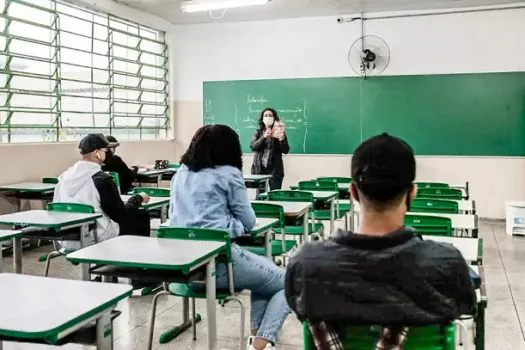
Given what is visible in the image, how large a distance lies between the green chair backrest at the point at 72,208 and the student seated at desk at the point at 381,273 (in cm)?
266

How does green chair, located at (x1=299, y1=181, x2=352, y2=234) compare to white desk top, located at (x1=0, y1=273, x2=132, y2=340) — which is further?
green chair, located at (x1=299, y1=181, x2=352, y2=234)

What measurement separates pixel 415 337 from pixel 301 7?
7277mm

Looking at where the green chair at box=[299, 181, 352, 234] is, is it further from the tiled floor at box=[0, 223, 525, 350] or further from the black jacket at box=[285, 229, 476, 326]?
the black jacket at box=[285, 229, 476, 326]

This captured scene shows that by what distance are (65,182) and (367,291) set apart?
3.26 meters

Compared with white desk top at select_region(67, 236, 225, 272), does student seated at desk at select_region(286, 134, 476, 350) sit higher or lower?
higher

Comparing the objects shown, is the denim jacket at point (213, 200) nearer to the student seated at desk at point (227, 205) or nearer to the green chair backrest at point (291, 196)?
the student seated at desk at point (227, 205)

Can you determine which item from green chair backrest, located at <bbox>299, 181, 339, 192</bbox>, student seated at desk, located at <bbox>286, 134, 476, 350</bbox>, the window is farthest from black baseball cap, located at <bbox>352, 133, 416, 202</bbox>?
the window

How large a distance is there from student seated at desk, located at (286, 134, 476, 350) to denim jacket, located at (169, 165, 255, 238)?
1.50 meters

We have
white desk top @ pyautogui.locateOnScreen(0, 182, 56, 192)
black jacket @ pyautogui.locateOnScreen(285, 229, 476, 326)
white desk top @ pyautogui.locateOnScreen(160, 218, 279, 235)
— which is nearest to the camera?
black jacket @ pyautogui.locateOnScreen(285, 229, 476, 326)

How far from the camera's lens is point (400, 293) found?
4.23ft

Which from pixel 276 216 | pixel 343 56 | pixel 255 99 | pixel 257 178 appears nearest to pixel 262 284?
pixel 276 216

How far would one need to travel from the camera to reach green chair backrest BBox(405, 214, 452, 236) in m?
3.09

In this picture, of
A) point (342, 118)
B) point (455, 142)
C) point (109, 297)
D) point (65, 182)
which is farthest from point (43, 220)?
point (455, 142)

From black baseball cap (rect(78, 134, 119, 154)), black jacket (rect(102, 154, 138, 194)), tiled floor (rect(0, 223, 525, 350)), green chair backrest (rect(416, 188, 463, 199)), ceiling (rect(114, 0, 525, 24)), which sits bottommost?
tiled floor (rect(0, 223, 525, 350))
